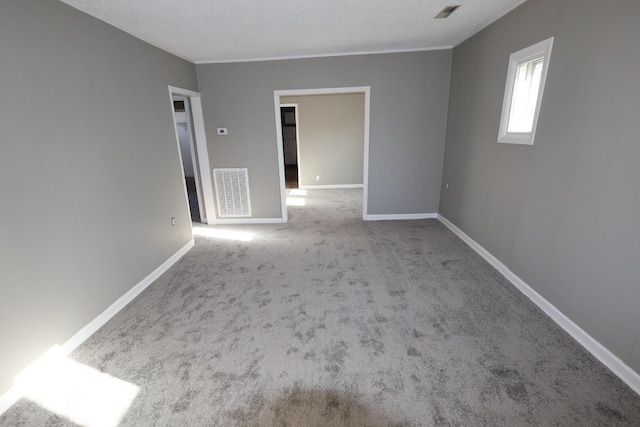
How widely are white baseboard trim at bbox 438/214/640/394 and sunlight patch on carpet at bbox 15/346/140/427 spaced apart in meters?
2.84

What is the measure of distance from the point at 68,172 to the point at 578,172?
141 inches

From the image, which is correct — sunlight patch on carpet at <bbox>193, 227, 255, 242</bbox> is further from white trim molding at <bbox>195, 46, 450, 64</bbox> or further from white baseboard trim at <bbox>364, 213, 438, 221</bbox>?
white trim molding at <bbox>195, 46, 450, 64</bbox>

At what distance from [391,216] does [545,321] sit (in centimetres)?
267

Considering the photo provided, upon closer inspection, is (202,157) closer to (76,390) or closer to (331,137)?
(76,390)

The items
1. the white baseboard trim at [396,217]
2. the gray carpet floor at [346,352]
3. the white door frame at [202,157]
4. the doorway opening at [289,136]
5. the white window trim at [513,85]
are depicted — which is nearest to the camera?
the gray carpet floor at [346,352]

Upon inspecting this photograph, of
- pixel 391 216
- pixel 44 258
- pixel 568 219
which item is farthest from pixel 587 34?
pixel 44 258

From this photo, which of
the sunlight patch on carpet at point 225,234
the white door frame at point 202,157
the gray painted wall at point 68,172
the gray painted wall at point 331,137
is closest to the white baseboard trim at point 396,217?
the sunlight patch on carpet at point 225,234

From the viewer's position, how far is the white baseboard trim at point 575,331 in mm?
1662

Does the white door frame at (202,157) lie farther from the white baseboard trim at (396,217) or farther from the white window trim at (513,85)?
the white window trim at (513,85)

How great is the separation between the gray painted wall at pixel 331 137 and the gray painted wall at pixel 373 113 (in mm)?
2760

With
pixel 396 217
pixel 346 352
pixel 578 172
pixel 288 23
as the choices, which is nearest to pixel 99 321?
pixel 346 352

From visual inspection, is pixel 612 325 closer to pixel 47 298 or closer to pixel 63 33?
pixel 47 298

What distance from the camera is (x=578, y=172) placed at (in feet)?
6.53

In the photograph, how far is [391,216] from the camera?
4691 millimetres
